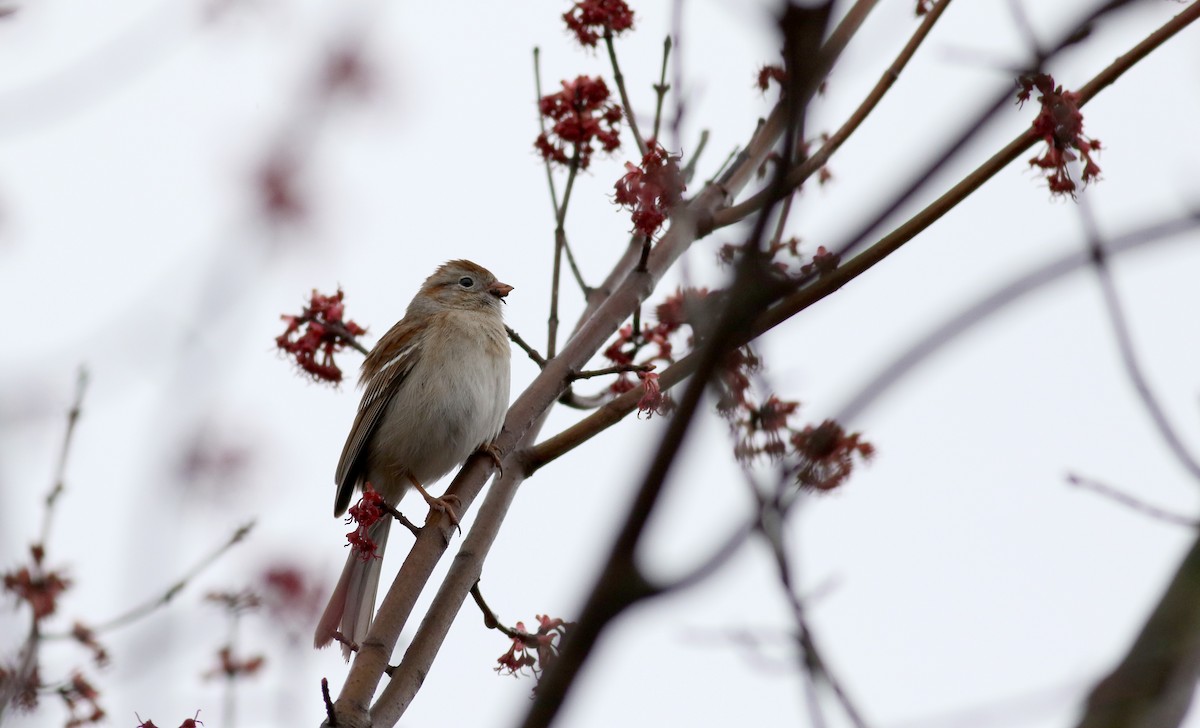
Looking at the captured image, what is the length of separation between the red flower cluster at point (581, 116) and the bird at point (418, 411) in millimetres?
1287

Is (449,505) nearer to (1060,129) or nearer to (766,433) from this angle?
(766,433)

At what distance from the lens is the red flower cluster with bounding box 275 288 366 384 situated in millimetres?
4977

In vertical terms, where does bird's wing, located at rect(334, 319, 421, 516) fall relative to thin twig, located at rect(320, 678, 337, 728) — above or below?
above

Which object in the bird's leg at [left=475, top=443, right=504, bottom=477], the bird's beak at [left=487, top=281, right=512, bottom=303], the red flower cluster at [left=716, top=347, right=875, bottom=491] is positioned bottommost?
the red flower cluster at [left=716, top=347, right=875, bottom=491]

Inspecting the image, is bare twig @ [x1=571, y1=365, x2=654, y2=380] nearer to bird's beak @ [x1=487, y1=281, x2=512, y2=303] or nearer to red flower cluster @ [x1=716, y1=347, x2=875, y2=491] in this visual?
red flower cluster @ [x1=716, y1=347, x2=875, y2=491]

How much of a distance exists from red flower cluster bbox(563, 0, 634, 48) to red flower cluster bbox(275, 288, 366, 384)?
56.8 inches

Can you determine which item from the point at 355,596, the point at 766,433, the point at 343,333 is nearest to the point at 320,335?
the point at 343,333

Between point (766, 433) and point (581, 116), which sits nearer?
point (766, 433)

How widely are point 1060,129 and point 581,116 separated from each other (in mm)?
2029

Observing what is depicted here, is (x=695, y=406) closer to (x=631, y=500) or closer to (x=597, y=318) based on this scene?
(x=631, y=500)

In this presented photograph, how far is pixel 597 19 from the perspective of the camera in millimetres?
4906

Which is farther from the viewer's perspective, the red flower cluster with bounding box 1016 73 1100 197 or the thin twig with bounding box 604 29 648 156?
the thin twig with bounding box 604 29 648 156

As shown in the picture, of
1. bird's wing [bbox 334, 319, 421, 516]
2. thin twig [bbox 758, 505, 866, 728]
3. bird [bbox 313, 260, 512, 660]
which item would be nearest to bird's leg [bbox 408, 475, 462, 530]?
bird [bbox 313, 260, 512, 660]

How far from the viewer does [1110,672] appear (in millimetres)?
2006
